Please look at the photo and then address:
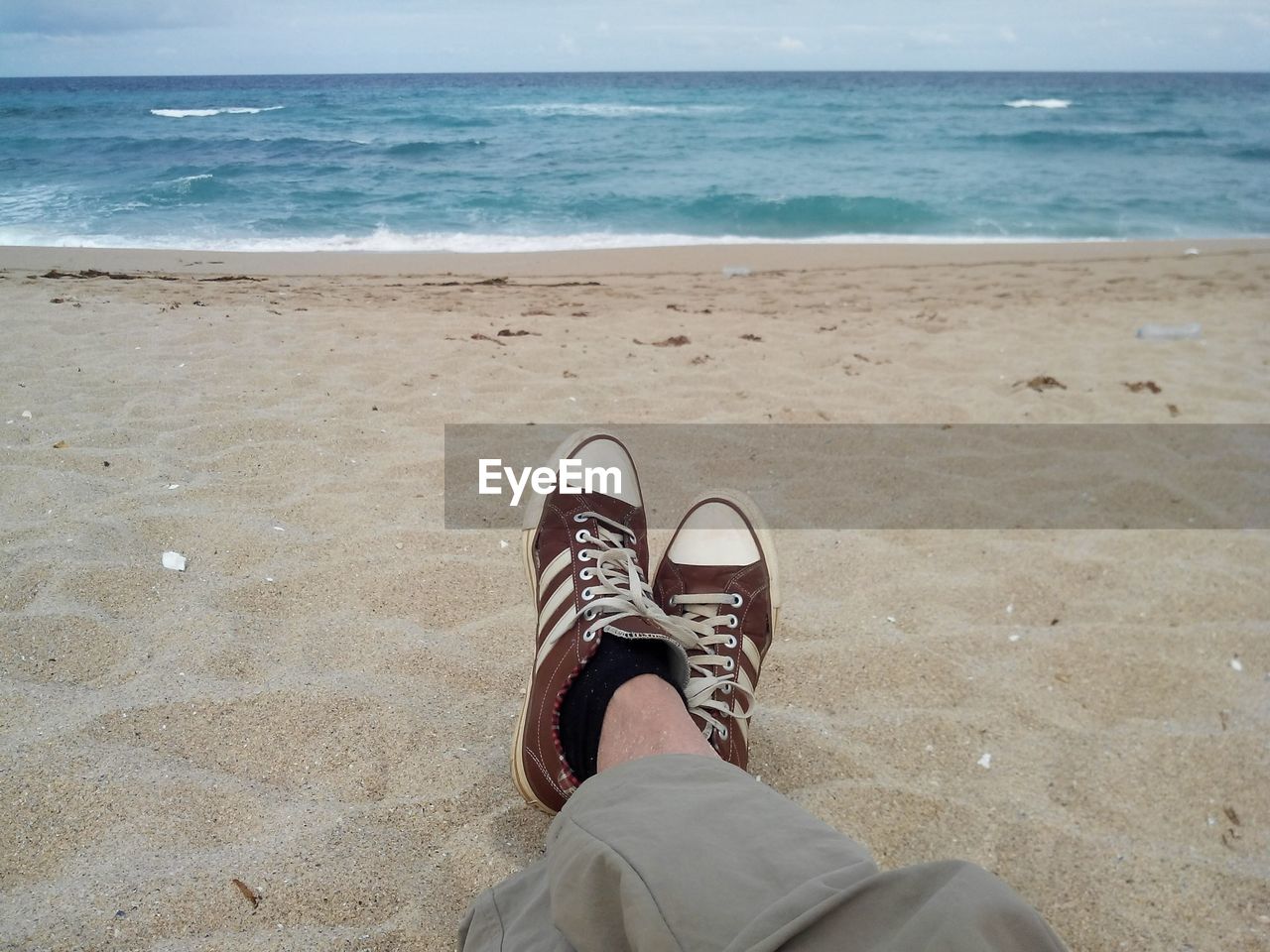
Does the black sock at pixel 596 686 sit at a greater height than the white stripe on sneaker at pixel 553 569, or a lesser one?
lesser

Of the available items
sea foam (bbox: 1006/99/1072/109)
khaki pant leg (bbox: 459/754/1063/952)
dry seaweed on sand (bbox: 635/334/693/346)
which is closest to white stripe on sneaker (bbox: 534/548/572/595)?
khaki pant leg (bbox: 459/754/1063/952)

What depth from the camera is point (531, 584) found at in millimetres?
1666

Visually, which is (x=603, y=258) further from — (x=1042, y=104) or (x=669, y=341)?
(x=1042, y=104)

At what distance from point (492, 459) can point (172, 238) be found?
680cm

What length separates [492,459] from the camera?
2473 millimetres

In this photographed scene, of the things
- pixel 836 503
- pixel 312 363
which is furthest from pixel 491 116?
pixel 836 503

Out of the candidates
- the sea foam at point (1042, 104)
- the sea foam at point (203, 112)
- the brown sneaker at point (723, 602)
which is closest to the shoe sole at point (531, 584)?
the brown sneaker at point (723, 602)

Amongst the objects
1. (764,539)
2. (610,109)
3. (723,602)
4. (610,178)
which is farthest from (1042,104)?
(723,602)

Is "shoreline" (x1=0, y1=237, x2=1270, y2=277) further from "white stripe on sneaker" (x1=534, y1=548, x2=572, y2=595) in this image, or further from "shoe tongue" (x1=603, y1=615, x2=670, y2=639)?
"shoe tongue" (x1=603, y1=615, x2=670, y2=639)

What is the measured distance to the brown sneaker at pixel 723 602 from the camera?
1.31m

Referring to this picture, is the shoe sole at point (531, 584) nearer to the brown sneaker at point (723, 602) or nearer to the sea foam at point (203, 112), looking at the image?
the brown sneaker at point (723, 602)

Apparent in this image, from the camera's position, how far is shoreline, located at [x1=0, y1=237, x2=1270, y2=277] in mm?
6188

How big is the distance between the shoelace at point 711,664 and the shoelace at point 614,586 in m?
0.04

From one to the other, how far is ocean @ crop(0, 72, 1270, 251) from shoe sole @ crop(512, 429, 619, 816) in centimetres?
628
